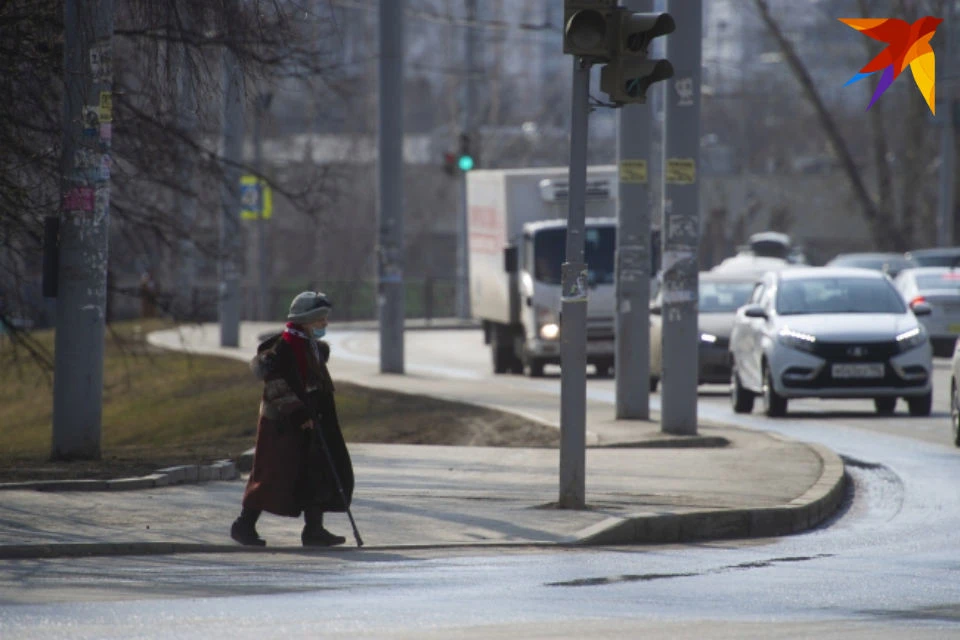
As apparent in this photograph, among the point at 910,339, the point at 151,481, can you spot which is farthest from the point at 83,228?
the point at 910,339

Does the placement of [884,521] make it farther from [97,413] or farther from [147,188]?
[147,188]

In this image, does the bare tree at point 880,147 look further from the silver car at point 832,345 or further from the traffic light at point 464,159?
the silver car at point 832,345

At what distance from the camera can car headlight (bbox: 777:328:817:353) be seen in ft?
68.3

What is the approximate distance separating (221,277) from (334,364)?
202 inches

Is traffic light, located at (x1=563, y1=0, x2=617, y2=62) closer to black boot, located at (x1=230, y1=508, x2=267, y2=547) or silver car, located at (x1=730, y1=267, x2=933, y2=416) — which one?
black boot, located at (x1=230, y1=508, x2=267, y2=547)

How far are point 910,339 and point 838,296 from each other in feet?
4.45

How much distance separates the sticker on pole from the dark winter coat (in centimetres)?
697

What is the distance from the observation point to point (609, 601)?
28.3ft

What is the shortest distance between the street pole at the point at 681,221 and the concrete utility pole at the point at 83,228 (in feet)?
16.3

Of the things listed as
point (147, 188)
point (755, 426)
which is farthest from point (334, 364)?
point (755, 426)

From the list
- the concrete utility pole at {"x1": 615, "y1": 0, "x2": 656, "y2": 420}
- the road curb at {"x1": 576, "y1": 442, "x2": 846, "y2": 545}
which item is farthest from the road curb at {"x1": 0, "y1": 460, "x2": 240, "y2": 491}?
the concrete utility pole at {"x1": 615, "y1": 0, "x2": 656, "y2": 420}

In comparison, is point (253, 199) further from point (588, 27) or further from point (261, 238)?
point (588, 27)

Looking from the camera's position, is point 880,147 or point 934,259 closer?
point 934,259

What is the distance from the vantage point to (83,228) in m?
14.8
